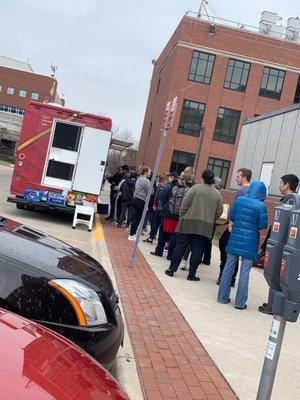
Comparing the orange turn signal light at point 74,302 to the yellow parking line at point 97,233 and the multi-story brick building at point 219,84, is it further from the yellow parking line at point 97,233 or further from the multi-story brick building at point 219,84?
the multi-story brick building at point 219,84

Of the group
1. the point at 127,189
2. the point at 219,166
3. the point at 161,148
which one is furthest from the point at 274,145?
the point at 219,166

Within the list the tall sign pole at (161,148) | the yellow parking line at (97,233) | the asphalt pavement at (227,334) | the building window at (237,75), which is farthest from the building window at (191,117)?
the tall sign pole at (161,148)

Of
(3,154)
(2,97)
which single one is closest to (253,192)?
(3,154)

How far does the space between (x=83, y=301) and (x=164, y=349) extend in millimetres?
1608

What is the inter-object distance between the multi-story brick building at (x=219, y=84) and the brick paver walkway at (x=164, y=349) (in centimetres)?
3230

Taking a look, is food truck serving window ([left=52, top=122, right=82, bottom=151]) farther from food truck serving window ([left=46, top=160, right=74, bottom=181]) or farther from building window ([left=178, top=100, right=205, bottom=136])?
building window ([left=178, top=100, right=205, bottom=136])

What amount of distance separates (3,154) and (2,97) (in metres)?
19.8

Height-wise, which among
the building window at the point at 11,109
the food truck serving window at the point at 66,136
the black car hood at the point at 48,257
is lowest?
the black car hood at the point at 48,257

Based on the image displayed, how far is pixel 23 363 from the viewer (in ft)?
7.39

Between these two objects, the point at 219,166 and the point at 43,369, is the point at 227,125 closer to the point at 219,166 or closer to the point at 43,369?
the point at 219,166

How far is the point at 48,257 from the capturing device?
407 centimetres

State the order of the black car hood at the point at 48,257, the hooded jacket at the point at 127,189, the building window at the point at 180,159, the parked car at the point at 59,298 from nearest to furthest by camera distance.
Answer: the parked car at the point at 59,298 → the black car hood at the point at 48,257 → the hooded jacket at the point at 127,189 → the building window at the point at 180,159

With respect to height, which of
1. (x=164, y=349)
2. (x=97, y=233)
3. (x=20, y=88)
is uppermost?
(x=20, y=88)

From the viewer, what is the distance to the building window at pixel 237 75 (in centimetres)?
3997
